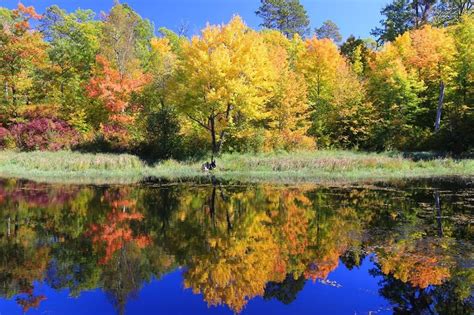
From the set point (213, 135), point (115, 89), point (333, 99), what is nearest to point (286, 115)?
point (333, 99)

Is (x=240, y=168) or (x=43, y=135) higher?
(x=43, y=135)

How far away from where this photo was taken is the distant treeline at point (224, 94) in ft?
102

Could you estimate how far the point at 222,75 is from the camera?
2958 centimetres

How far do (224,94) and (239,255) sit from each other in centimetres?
2088

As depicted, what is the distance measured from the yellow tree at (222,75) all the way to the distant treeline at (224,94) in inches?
3.1

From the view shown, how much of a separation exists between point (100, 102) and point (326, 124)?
1921cm

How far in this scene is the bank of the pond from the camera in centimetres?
2530

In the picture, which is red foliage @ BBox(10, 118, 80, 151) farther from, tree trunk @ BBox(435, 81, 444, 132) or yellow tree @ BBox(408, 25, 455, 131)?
yellow tree @ BBox(408, 25, 455, 131)

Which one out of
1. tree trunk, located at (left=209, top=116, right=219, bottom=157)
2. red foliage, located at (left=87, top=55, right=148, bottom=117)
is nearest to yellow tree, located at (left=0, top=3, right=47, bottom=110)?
red foliage, located at (left=87, top=55, right=148, bottom=117)

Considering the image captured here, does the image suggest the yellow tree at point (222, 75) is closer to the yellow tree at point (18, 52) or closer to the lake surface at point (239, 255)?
the lake surface at point (239, 255)

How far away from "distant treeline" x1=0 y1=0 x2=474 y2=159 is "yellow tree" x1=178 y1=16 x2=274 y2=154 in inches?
3.1

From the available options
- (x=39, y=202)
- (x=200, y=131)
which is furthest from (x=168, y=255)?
(x=200, y=131)

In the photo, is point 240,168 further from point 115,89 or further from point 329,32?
point 329,32

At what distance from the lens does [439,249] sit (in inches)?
399
